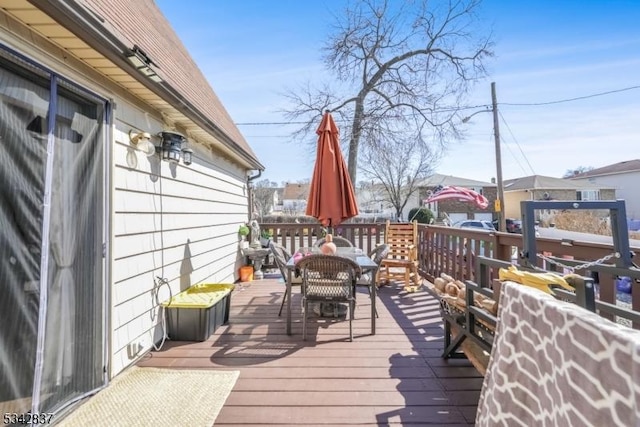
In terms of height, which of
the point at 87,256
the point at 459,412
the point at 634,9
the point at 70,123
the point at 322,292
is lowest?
the point at 459,412

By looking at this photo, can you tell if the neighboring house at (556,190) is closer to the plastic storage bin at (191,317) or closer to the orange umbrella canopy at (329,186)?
the orange umbrella canopy at (329,186)

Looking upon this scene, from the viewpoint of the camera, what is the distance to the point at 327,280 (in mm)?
3139

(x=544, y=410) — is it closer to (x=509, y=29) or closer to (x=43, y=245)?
(x=43, y=245)

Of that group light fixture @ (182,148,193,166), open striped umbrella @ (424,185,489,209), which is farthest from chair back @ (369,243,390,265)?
open striped umbrella @ (424,185,489,209)

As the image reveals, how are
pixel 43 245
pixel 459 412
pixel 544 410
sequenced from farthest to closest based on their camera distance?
pixel 459 412 < pixel 43 245 < pixel 544 410

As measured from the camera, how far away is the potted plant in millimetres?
6629

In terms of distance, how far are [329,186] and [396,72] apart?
987 cm

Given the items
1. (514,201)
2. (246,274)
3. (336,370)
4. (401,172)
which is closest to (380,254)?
(336,370)

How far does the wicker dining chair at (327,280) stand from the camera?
3.02m

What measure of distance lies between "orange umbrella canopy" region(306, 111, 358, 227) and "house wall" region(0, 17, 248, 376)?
5.11ft

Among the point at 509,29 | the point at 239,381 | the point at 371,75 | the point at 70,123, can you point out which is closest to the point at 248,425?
the point at 239,381

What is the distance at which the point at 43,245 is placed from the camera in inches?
69.2

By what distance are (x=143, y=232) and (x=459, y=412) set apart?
9.11ft

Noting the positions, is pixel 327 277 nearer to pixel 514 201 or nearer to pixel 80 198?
pixel 80 198
